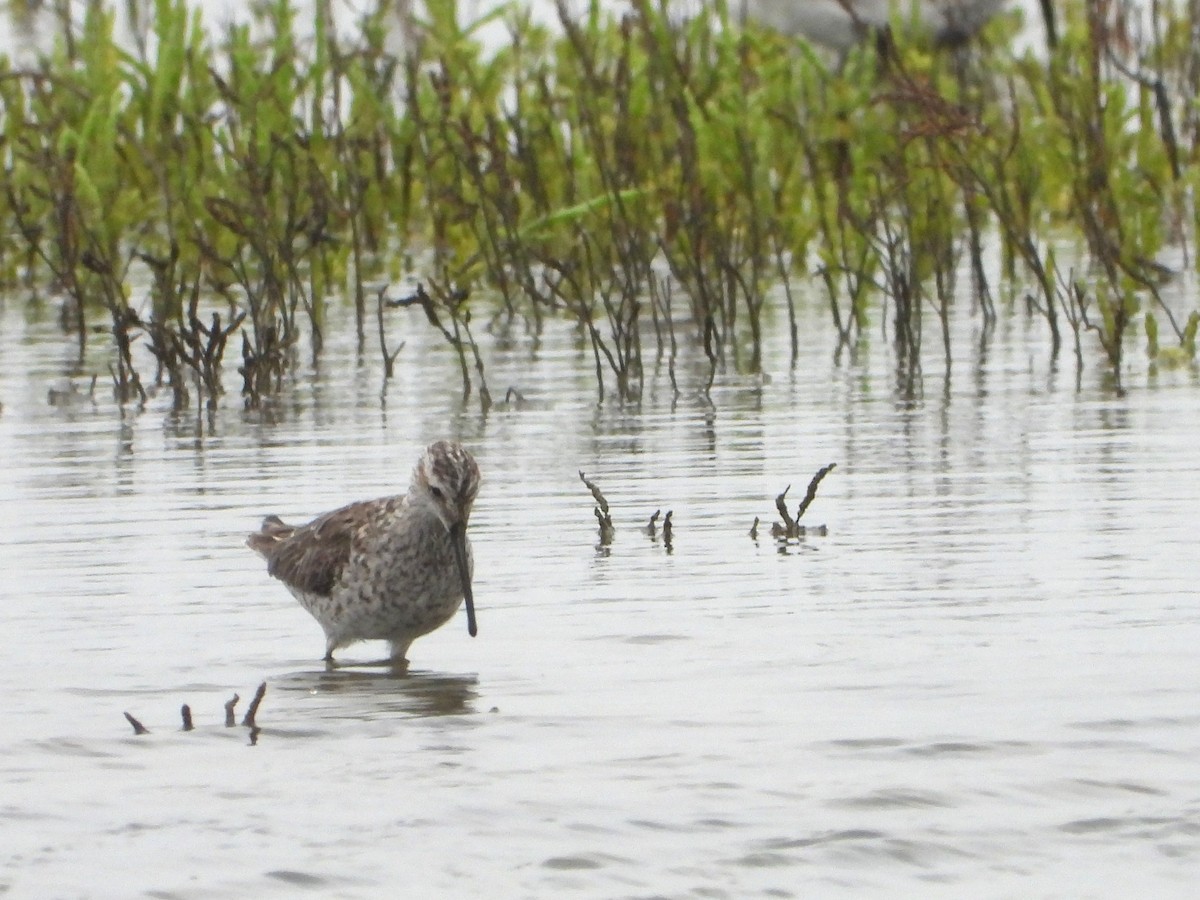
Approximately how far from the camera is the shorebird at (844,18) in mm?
17266

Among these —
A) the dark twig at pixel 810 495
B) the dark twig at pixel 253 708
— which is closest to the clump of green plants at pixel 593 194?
the dark twig at pixel 810 495

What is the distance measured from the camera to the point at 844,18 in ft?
56.5

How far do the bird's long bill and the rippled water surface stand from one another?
100mm

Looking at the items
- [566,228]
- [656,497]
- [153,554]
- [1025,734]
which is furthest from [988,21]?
[1025,734]

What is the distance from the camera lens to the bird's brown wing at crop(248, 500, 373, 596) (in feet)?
20.5

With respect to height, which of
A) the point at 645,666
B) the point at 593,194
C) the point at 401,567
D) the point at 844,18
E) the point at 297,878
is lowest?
the point at 297,878

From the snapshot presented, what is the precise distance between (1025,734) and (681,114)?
21.7ft

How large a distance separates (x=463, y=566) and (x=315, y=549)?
49cm

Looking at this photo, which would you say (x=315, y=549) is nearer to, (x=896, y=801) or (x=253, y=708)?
(x=253, y=708)

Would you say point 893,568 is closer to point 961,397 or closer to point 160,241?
point 961,397

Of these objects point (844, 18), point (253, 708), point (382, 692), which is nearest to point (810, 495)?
point (382, 692)

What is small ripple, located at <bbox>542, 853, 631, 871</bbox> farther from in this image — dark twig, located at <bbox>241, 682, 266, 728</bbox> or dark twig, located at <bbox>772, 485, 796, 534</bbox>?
dark twig, located at <bbox>772, 485, 796, 534</bbox>

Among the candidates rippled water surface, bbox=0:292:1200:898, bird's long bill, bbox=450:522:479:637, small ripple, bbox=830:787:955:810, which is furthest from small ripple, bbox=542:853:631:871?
bird's long bill, bbox=450:522:479:637

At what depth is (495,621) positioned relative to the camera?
20.6 ft
